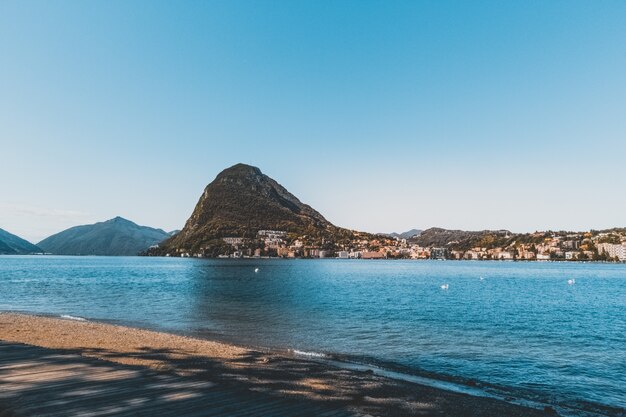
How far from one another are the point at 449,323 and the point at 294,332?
48.4 ft

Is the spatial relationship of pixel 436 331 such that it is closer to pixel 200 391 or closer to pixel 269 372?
pixel 269 372

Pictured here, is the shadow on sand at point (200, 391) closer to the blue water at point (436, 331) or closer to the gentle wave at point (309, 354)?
the gentle wave at point (309, 354)

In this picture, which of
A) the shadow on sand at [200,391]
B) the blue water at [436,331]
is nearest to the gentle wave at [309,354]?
the blue water at [436,331]

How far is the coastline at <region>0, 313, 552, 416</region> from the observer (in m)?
13.8

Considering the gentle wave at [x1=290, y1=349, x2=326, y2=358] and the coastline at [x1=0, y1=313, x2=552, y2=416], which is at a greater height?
the coastline at [x1=0, y1=313, x2=552, y2=416]

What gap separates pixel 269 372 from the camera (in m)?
17.6

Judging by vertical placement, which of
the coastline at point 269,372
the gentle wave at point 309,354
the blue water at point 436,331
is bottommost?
the blue water at point 436,331

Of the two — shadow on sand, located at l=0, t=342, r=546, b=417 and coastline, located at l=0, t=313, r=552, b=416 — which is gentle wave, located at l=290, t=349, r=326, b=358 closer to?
coastline, located at l=0, t=313, r=552, b=416

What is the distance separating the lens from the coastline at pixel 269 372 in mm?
13750

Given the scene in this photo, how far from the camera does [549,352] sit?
86.2ft

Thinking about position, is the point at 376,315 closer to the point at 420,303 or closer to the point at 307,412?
the point at 420,303

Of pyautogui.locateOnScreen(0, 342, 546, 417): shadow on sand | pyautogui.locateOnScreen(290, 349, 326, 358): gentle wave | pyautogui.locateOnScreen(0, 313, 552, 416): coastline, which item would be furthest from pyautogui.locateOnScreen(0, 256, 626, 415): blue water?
pyautogui.locateOnScreen(0, 342, 546, 417): shadow on sand

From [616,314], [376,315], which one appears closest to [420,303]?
[376,315]

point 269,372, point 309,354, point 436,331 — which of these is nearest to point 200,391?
point 269,372
